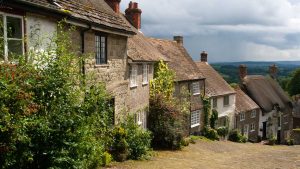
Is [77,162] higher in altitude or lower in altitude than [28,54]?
lower

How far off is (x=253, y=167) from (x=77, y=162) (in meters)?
10.5

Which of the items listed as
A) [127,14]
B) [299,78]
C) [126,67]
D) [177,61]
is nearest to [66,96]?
[126,67]

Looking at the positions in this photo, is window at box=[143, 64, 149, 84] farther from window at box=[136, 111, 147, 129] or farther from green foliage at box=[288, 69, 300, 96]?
green foliage at box=[288, 69, 300, 96]

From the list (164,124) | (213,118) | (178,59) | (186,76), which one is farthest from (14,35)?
(213,118)

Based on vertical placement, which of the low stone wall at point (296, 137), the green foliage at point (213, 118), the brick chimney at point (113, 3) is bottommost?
the low stone wall at point (296, 137)

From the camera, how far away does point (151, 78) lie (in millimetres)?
23234

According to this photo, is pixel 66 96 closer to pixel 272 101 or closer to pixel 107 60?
pixel 107 60

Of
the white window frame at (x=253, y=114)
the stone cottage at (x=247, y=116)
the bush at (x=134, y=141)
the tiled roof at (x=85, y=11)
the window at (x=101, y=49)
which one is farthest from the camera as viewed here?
the white window frame at (x=253, y=114)

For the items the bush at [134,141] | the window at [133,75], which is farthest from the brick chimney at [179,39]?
the bush at [134,141]

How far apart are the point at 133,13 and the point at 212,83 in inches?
545

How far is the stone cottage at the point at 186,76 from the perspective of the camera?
28.6 metres

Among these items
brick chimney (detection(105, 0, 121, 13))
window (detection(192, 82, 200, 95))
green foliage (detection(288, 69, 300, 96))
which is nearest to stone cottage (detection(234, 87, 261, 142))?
window (detection(192, 82, 200, 95))

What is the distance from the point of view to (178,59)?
30719 mm

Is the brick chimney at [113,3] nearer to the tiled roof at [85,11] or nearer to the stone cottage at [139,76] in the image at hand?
the stone cottage at [139,76]
